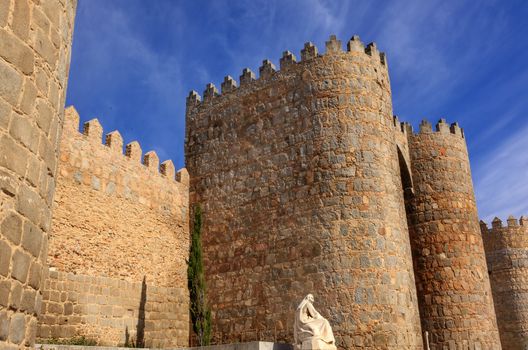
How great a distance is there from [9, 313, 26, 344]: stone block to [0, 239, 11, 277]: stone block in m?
0.34

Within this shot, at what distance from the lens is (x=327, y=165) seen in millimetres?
13133

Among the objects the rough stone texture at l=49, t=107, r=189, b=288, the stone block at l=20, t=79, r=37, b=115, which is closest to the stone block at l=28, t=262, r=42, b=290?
the stone block at l=20, t=79, r=37, b=115

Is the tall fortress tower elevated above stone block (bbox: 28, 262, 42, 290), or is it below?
above

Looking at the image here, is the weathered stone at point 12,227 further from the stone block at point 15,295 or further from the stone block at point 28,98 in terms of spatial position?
the stone block at point 28,98

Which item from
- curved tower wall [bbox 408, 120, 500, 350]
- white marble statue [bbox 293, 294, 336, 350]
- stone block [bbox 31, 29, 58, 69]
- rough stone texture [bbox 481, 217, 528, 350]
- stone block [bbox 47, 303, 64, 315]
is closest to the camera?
stone block [bbox 31, 29, 58, 69]

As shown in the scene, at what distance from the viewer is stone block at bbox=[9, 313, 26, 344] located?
146 inches

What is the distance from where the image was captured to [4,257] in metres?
3.62

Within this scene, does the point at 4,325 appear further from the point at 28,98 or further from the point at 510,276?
the point at 510,276

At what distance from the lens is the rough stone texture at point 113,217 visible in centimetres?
1175

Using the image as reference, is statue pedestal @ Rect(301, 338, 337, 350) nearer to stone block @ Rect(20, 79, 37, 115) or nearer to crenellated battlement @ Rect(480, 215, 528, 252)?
stone block @ Rect(20, 79, 37, 115)

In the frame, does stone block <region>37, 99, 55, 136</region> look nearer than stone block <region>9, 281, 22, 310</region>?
No

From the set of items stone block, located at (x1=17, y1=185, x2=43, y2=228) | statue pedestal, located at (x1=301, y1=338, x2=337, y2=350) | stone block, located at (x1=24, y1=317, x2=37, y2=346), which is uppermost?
stone block, located at (x1=17, y1=185, x2=43, y2=228)

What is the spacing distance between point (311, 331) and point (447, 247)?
7944mm

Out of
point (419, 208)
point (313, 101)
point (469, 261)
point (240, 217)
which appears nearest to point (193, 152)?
point (240, 217)
